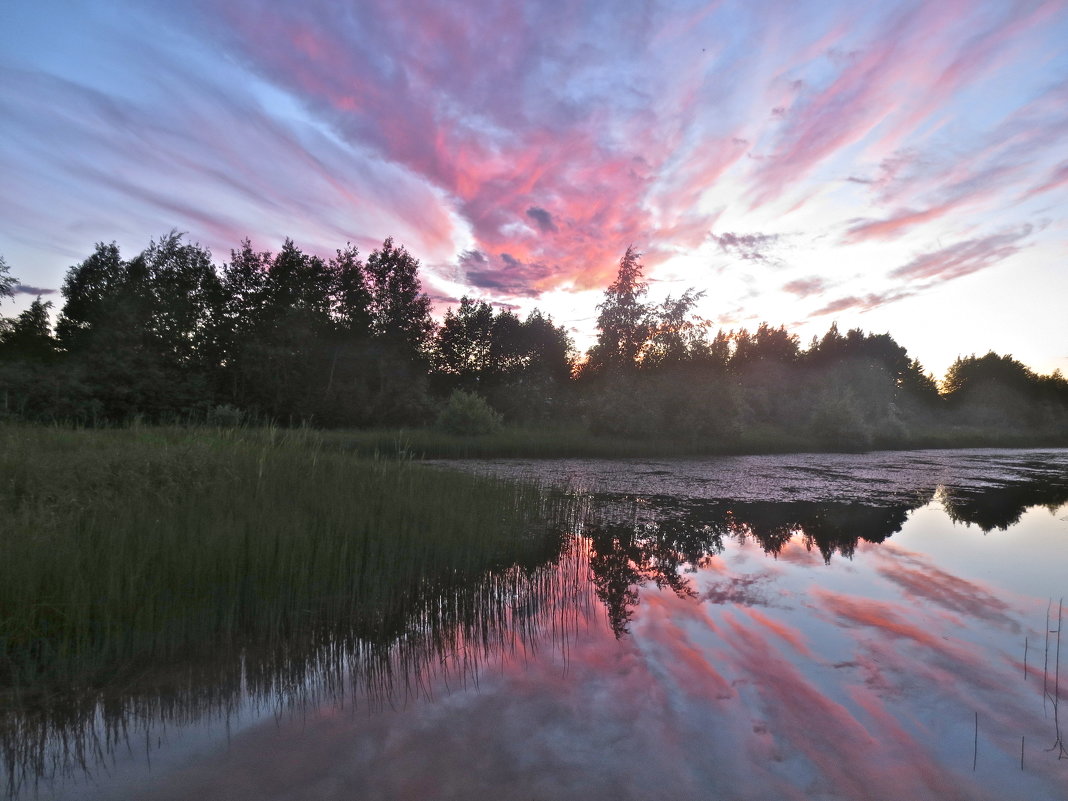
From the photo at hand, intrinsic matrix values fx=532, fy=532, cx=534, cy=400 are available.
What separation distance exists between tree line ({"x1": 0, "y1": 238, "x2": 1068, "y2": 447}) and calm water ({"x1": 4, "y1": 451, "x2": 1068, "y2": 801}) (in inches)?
606

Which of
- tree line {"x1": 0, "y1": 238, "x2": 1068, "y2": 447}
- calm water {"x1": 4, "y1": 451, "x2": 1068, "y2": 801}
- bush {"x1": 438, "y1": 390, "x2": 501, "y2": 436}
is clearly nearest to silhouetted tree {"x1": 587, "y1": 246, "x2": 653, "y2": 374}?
tree line {"x1": 0, "y1": 238, "x2": 1068, "y2": 447}

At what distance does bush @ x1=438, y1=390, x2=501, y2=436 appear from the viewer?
21312mm

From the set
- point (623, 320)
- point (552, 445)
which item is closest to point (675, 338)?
point (623, 320)

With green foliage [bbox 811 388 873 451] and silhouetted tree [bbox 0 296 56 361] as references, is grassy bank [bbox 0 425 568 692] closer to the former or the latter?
silhouetted tree [bbox 0 296 56 361]

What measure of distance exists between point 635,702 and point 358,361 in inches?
1264

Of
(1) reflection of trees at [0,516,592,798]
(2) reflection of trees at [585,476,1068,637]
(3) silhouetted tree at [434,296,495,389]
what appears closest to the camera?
(1) reflection of trees at [0,516,592,798]

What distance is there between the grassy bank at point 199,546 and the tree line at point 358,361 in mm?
11469

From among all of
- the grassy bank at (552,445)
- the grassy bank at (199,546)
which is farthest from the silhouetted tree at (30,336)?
the grassy bank at (199,546)

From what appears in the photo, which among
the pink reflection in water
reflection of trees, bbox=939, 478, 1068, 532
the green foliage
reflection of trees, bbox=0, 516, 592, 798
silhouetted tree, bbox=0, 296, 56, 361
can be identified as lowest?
the pink reflection in water

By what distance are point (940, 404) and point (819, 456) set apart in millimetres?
44498

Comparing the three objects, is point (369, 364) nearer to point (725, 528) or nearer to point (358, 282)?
point (358, 282)

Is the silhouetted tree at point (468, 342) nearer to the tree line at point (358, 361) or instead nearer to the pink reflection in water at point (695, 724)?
the tree line at point (358, 361)

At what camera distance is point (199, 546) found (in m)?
4.36

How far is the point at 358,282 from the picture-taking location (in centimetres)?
3516
